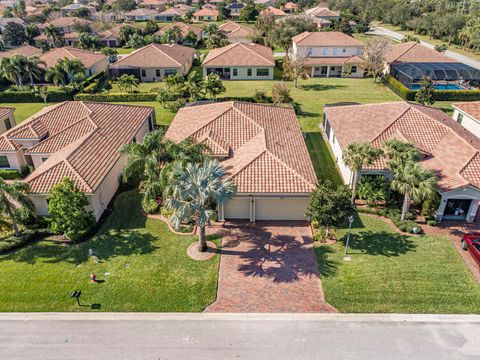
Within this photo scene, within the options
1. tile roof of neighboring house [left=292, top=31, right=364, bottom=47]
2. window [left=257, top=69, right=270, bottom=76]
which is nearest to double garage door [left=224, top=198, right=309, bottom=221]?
window [left=257, top=69, right=270, bottom=76]

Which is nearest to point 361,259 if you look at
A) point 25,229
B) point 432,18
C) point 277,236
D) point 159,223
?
point 277,236

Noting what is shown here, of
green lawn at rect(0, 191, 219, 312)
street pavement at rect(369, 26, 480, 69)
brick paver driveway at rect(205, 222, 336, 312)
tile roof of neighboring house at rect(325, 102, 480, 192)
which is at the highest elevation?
tile roof of neighboring house at rect(325, 102, 480, 192)

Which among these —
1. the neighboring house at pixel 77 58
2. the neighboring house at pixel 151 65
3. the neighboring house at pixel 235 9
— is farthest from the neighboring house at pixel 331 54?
the neighboring house at pixel 235 9

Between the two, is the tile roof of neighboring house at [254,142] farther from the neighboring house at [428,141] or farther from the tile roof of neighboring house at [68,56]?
the tile roof of neighboring house at [68,56]

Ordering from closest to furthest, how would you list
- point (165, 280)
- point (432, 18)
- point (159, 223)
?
point (165, 280) → point (159, 223) → point (432, 18)

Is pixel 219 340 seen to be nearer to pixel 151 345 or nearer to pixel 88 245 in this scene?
pixel 151 345

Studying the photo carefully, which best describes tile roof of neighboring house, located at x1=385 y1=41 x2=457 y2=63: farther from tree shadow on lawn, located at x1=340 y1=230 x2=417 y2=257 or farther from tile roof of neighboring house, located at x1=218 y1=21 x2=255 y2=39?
tree shadow on lawn, located at x1=340 y1=230 x2=417 y2=257
